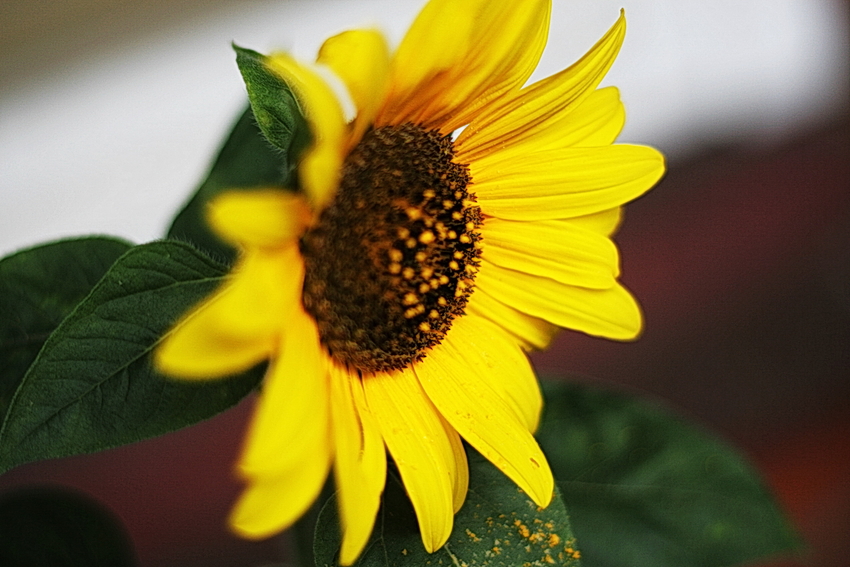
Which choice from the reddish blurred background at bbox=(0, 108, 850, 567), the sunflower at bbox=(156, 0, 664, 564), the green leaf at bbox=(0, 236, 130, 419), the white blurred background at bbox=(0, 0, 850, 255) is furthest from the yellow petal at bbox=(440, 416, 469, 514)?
the reddish blurred background at bbox=(0, 108, 850, 567)

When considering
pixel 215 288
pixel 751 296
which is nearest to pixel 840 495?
pixel 751 296

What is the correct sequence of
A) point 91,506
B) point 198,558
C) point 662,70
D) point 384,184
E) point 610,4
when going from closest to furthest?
point 384,184 → point 91,506 → point 198,558 → point 610,4 → point 662,70

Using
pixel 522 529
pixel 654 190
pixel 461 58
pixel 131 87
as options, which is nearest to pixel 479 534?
pixel 522 529

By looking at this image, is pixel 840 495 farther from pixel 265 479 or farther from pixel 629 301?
pixel 265 479

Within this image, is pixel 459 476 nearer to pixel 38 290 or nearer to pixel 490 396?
pixel 490 396

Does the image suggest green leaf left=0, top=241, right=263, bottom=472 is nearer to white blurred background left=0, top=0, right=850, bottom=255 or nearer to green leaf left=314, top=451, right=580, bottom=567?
green leaf left=314, top=451, right=580, bottom=567

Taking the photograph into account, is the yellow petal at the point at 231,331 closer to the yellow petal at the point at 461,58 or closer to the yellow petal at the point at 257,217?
the yellow petal at the point at 257,217
